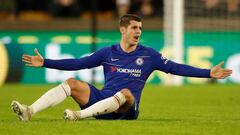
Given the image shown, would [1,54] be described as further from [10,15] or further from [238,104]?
[238,104]

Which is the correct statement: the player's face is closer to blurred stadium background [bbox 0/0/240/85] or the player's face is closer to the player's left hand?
the player's left hand

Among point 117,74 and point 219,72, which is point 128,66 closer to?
point 117,74

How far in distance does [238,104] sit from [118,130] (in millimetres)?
7076

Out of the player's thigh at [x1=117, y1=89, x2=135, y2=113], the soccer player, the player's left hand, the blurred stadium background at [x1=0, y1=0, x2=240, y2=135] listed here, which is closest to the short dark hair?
the soccer player

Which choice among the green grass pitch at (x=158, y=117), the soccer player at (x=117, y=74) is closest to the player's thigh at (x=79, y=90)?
the soccer player at (x=117, y=74)

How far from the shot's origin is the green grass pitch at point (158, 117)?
1057 centimetres

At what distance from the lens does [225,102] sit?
1792 centimetres

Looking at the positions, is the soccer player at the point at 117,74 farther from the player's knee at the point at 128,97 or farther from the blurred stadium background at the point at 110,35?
the blurred stadium background at the point at 110,35

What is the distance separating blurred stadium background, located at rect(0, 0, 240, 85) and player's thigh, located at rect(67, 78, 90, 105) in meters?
13.2

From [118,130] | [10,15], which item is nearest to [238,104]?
[118,130]

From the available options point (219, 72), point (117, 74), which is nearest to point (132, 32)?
point (117, 74)

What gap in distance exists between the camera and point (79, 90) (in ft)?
38.4

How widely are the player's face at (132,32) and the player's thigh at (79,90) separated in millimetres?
928

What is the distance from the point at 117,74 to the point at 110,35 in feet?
45.9
